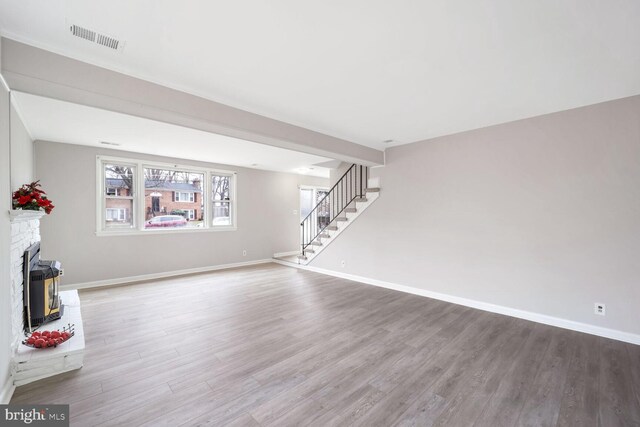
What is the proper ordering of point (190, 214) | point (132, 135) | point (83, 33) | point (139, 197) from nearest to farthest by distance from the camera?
point (83, 33)
point (132, 135)
point (139, 197)
point (190, 214)

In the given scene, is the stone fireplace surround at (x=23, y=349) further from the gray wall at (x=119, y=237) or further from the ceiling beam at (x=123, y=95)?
the gray wall at (x=119, y=237)

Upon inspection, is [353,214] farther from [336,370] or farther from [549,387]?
[549,387]

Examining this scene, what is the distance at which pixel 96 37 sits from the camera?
202 cm

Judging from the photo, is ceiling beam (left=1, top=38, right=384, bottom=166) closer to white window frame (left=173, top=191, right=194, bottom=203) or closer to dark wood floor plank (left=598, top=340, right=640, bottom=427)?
white window frame (left=173, top=191, right=194, bottom=203)

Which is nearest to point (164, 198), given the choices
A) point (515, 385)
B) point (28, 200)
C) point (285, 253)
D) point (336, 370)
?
point (28, 200)

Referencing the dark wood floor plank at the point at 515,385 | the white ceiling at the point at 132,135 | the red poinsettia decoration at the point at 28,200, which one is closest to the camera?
the dark wood floor plank at the point at 515,385

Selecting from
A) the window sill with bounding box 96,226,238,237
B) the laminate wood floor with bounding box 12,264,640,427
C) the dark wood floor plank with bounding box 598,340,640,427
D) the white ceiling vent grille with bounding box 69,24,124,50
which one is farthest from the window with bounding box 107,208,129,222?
the dark wood floor plank with bounding box 598,340,640,427

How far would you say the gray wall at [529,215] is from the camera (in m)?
3.05

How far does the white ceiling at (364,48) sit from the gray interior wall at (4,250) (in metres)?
0.66

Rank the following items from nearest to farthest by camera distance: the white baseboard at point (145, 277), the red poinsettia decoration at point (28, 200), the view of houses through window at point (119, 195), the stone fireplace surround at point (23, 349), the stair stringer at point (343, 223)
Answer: the stone fireplace surround at point (23, 349), the red poinsettia decoration at point (28, 200), the white baseboard at point (145, 277), the view of houses through window at point (119, 195), the stair stringer at point (343, 223)

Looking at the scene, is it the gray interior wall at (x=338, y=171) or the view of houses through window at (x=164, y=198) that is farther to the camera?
the gray interior wall at (x=338, y=171)

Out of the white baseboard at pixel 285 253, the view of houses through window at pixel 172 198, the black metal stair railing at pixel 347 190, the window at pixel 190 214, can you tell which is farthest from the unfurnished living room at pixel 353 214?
the white baseboard at pixel 285 253

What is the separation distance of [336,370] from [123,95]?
3.19 metres

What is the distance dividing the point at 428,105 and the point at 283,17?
2118mm
